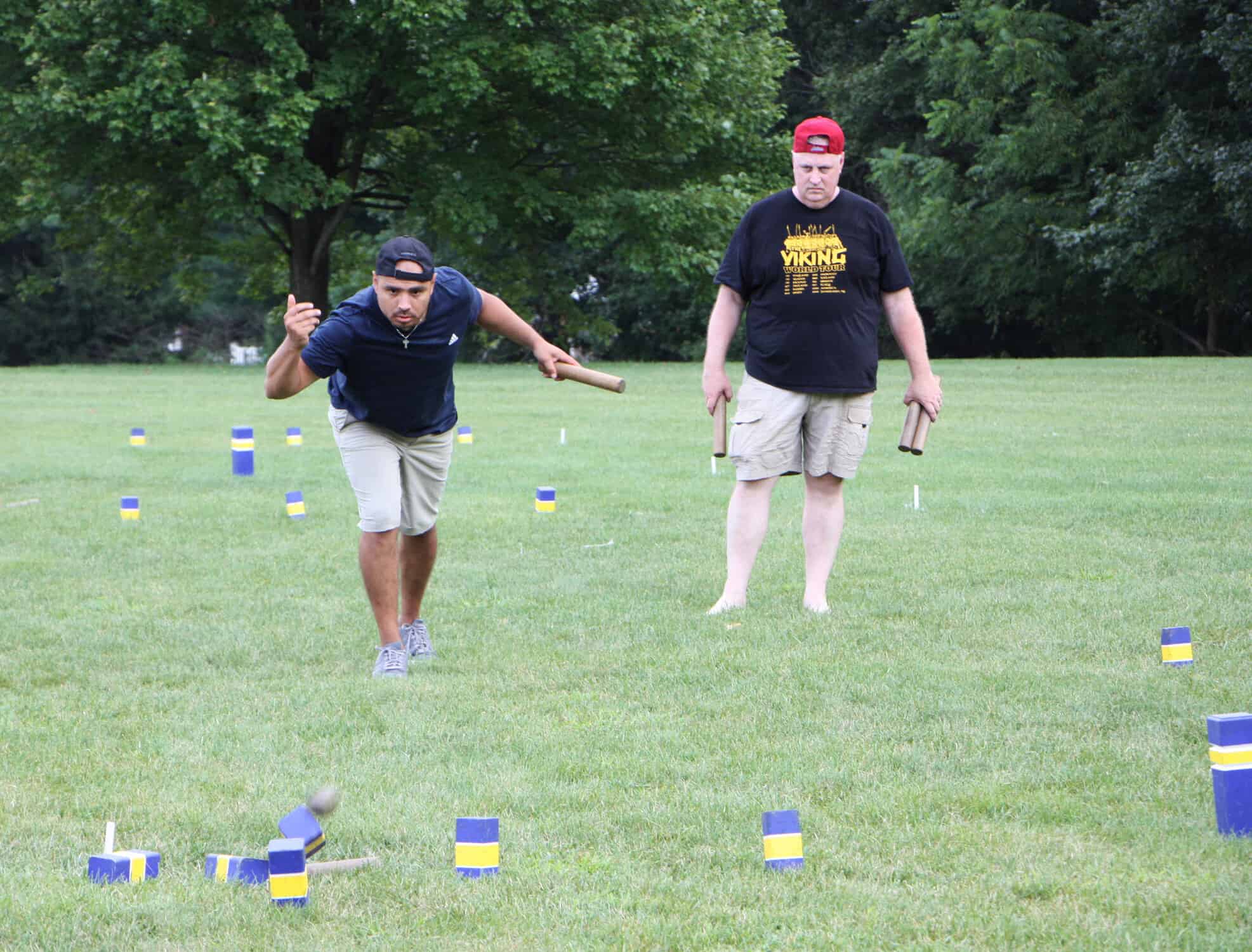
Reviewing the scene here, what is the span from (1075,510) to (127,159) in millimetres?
27238

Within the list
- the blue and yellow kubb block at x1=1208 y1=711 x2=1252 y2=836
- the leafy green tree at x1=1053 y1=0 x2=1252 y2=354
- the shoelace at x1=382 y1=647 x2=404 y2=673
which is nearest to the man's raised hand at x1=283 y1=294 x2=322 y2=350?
the shoelace at x1=382 y1=647 x2=404 y2=673

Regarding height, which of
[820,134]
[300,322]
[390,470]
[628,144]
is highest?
[628,144]

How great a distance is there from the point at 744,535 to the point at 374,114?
2887 centimetres

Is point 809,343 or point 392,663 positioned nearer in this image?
point 392,663

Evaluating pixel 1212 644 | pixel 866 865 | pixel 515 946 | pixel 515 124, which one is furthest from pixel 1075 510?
pixel 515 124

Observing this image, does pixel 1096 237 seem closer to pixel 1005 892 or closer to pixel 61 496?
pixel 61 496

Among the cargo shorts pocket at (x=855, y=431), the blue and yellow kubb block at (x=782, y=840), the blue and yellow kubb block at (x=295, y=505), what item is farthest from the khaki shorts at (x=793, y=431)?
the blue and yellow kubb block at (x=295, y=505)

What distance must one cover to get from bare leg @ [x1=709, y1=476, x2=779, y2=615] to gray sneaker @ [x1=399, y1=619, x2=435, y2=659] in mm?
1423

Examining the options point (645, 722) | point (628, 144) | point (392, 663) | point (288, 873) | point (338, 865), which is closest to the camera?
point (288, 873)

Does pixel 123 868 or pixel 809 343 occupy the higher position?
pixel 809 343

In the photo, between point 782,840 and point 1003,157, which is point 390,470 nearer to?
point 782,840

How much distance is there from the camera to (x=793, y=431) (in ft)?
23.9

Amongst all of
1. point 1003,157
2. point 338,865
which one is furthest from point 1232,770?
point 1003,157

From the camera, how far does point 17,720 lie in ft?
18.2
